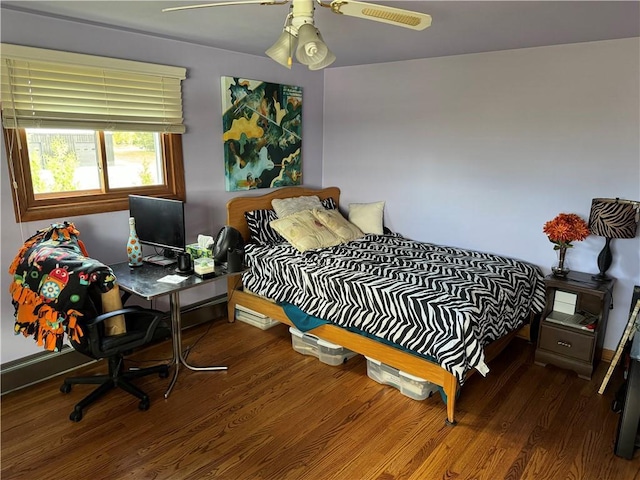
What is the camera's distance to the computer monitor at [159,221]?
2889mm

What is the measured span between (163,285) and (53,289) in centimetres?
59

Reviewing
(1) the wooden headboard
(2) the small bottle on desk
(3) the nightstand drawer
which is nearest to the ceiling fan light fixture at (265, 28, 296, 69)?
(2) the small bottle on desk

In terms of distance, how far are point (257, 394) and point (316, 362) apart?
21.7 inches

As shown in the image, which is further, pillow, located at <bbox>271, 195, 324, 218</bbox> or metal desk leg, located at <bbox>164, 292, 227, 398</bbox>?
pillow, located at <bbox>271, 195, 324, 218</bbox>

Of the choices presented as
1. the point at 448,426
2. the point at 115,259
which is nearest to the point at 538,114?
the point at 448,426

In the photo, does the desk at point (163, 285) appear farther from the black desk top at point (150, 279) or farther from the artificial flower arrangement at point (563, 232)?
the artificial flower arrangement at point (563, 232)

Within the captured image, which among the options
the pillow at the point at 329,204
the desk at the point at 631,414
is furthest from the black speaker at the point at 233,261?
the desk at the point at 631,414

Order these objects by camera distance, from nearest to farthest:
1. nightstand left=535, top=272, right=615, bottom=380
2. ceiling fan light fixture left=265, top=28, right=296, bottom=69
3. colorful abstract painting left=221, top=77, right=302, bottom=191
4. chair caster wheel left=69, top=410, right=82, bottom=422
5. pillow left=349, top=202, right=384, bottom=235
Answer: ceiling fan light fixture left=265, top=28, right=296, bottom=69 → chair caster wheel left=69, top=410, right=82, bottom=422 → nightstand left=535, top=272, right=615, bottom=380 → colorful abstract painting left=221, top=77, right=302, bottom=191 → pillow left=349, top=202, right=384, bottom=235

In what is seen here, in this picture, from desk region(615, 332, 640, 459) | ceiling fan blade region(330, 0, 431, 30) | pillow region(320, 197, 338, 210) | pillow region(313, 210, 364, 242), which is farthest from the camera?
pillow region(320, 197, 338, 210)

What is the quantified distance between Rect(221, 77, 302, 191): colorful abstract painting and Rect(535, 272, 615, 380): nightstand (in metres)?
2.47

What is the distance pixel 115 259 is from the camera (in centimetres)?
313

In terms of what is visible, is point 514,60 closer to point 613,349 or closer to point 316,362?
point 613,349

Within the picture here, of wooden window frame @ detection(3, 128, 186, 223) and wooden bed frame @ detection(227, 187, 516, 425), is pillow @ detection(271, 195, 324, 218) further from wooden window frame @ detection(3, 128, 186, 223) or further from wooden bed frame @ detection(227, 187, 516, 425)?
wooden window frame @ detection(3, 128, 186, 223)

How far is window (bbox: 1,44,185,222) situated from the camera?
2574 millimetres
